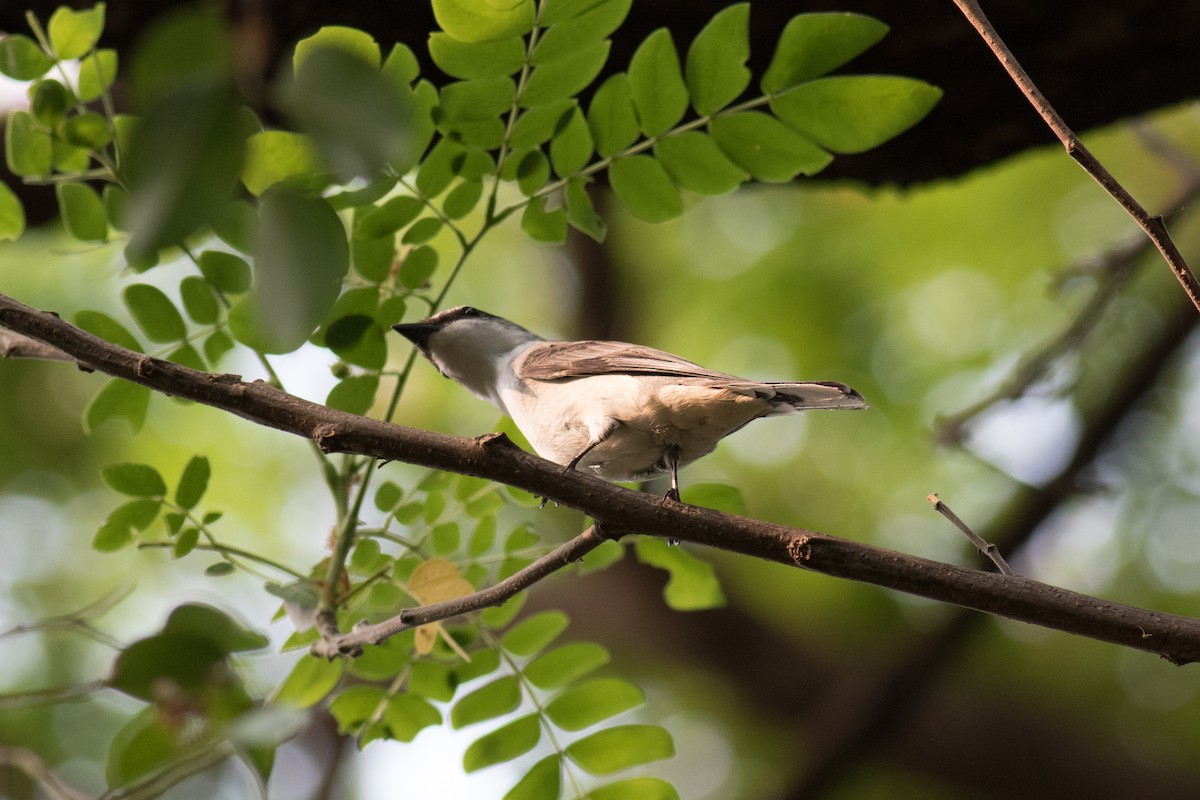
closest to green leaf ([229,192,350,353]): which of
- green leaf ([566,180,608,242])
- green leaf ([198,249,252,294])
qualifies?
green leaf ([566,180,608,242])

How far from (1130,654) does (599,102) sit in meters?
6.66

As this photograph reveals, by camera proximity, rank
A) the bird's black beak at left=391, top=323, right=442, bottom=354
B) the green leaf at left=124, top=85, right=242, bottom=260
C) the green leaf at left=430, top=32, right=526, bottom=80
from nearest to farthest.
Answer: the green leaf at left=124, top=85, right=242, bottom=260
the green leaf at left=430, top=32, right=526, bottom=80
the bird's black beak at left=391, top=323, right=442, bottom=354

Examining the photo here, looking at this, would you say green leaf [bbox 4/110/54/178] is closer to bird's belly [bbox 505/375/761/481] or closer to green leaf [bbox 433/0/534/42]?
green leaf [bbox 433/0/534/42]

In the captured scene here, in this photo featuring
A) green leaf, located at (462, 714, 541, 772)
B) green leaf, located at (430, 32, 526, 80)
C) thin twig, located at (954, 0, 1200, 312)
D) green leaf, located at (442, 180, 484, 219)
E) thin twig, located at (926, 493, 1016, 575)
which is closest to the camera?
thin twig, located at (954, 0, 1200, 312)

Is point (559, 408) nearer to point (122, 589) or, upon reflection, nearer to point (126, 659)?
point (122, 589)

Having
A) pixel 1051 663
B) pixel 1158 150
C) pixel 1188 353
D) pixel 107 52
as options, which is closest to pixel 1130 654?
pixel 1051 663

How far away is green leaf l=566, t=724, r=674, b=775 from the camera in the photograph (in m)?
2.80

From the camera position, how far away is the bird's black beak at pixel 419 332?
3.33m

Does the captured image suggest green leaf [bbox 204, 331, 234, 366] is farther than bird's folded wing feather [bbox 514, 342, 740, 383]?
No

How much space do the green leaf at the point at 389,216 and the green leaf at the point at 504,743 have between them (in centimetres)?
138

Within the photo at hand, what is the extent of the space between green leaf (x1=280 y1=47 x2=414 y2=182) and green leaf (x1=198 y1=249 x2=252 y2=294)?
2.08 m

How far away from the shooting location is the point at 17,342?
8.07ft

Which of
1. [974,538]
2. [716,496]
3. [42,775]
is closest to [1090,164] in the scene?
[974,538]

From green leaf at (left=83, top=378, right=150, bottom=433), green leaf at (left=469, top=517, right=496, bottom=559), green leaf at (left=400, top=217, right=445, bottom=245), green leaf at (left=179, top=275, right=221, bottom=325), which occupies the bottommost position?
green leaf at (left=469, top=517, right=496, bottom=559)
